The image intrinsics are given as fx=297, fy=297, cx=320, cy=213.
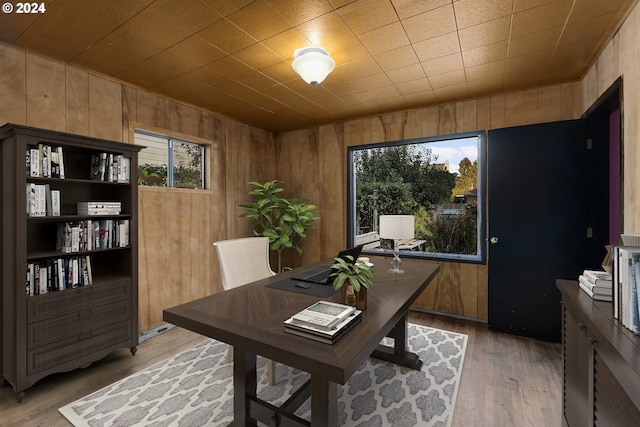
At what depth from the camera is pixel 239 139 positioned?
4.22m

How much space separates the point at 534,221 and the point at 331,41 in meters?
2.54

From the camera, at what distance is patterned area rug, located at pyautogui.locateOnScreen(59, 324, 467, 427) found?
1.84 metres

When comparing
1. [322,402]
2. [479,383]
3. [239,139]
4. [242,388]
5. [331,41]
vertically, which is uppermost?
[331,41]

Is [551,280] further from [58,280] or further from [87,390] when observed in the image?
[58,280]

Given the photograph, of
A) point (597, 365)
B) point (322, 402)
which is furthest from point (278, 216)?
point (597, 365)

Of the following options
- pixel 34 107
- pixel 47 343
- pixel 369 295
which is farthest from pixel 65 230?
pixel 369 295

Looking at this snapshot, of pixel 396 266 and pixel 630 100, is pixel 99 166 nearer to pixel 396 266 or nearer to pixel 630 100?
pixel 396 266

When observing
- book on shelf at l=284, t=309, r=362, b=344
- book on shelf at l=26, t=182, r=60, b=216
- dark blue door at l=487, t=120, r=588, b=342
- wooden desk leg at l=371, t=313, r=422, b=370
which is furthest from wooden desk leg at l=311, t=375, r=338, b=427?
dark blue door at l=487, t=120, r=588, b=342

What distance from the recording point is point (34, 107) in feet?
7.82

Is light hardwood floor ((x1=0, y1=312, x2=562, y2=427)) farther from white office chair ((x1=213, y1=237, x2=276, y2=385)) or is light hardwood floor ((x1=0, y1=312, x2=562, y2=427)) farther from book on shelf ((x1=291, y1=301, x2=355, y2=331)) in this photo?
book on shelf ((x1=291, y1=301, x2=355, y2=331))

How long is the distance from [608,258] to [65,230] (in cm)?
350

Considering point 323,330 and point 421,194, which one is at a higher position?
point 421,194

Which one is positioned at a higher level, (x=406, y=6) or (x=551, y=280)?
(x=406, y=6)

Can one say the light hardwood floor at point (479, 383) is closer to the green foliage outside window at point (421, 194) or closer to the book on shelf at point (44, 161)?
the green foliage outside window at point (421, 194)
